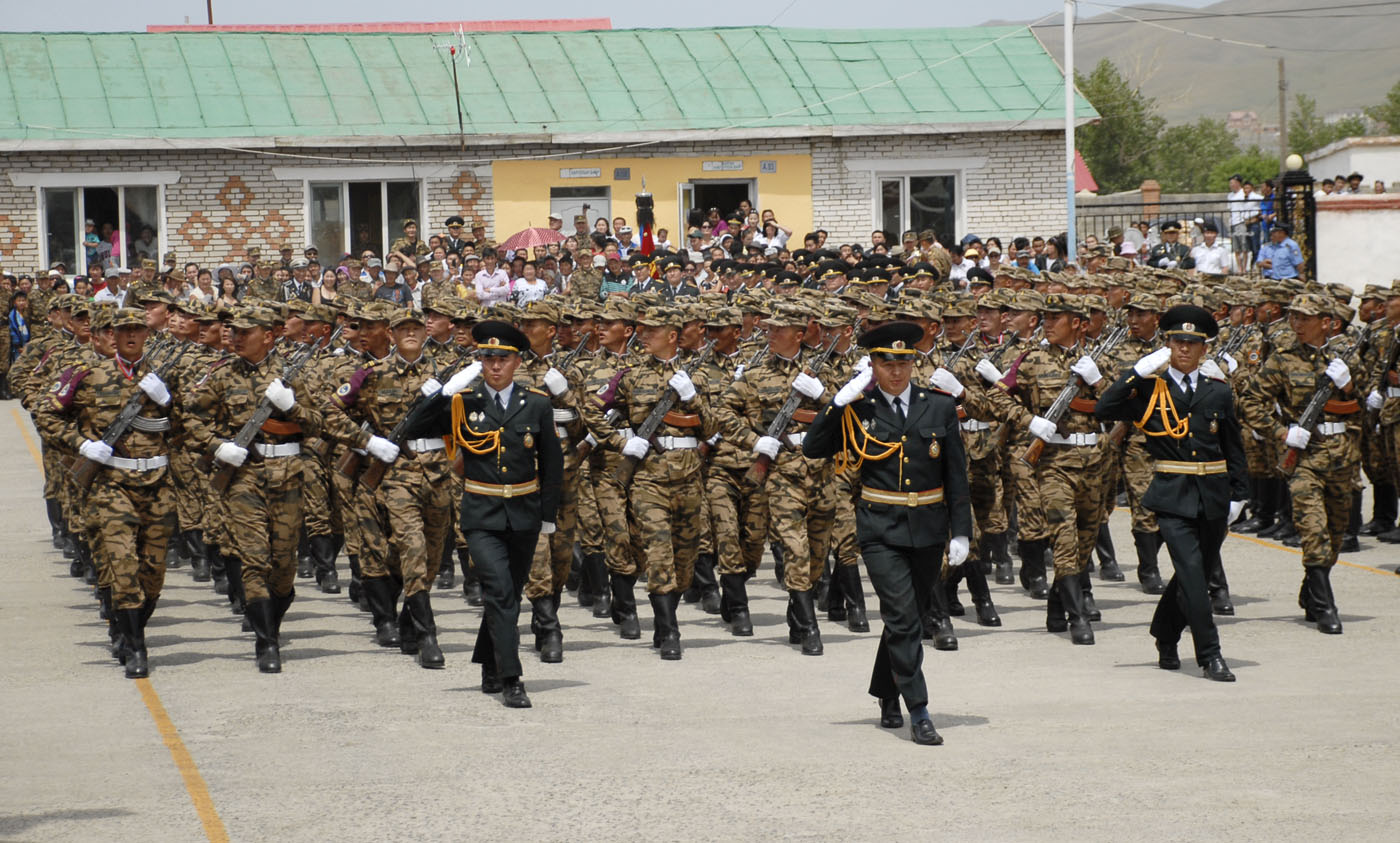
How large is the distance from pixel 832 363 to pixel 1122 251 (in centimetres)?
1395

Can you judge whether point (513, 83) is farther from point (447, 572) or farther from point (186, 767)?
point (186, 767)

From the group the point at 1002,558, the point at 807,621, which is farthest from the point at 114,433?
the point at 1002,558

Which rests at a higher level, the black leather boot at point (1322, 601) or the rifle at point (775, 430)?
the rifle at point (775, 430)

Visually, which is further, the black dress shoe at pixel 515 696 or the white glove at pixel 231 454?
the white glove at pixel 231 454

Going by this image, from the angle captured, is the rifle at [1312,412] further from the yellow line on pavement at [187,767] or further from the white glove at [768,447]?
the yellow line on pavement at [187,767]

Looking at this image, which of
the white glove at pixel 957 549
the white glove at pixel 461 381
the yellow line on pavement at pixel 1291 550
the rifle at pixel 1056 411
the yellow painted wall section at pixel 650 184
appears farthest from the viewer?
the yellow painted wall section at pixel 650 184

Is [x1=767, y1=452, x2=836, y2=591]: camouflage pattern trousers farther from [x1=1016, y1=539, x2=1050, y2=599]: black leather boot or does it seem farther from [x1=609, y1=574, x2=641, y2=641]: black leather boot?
[x1=1016, y1=539, x2=1050, y2=599]: black leather boot

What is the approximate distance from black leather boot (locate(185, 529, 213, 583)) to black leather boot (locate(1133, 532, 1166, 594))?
7.36 m

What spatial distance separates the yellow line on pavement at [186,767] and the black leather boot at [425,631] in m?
1.56

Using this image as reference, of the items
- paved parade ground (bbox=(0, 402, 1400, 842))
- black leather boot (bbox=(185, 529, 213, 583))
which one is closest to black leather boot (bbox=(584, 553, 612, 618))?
paved parade ground (bbox=(0, 402, 1400, 842))

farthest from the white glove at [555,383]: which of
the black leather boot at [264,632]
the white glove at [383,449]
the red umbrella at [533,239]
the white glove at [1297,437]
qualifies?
the red umbrella at [533,239]

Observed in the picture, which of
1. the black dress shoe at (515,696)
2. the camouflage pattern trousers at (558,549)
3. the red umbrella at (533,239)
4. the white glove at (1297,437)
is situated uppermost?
the red umbrella at (533,239)

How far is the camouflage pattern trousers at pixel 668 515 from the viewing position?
11070 mm

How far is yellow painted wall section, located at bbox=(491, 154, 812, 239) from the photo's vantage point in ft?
103
